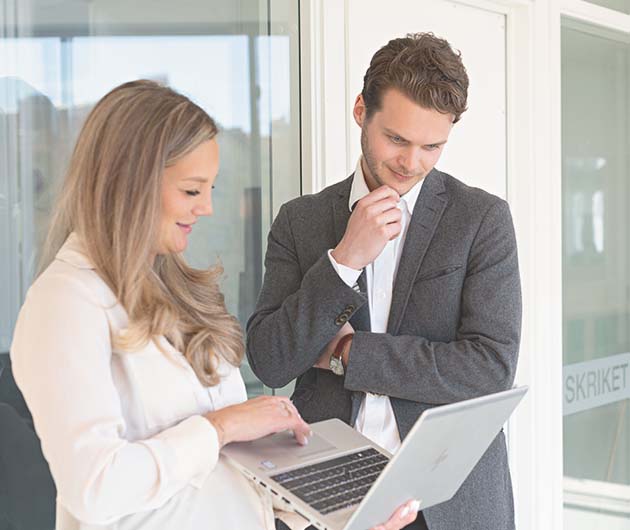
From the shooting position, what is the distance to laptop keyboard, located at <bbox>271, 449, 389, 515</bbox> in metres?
1.32

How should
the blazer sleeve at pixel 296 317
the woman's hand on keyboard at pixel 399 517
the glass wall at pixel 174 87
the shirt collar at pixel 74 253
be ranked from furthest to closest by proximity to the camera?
1. the glass wall at pixel 174 87
2. the blazer sleeve at pixel 296 317
3. the woman's hand on keyboard at pixel 399 517
4. the shirt collar at pixel 74 253

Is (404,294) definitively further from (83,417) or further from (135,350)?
(83,417)

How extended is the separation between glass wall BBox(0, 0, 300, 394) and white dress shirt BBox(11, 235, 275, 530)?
851 millimetres

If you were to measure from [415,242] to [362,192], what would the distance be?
0.16 meters

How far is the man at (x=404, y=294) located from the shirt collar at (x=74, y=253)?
0.53 metres

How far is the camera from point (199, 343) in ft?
4.56

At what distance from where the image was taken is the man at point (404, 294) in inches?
68.2

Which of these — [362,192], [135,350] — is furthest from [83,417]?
[362,192]

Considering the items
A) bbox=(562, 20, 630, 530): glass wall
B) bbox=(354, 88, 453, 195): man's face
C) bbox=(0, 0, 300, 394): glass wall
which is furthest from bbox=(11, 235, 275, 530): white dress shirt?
bbox=(562, 20, 630, 530): glass wall

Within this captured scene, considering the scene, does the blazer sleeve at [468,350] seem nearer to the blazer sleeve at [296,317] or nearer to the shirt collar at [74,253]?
the blazer sleeve at [296,317]

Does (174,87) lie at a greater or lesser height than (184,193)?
greater

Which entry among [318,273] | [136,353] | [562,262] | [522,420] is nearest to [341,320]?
[318,273]

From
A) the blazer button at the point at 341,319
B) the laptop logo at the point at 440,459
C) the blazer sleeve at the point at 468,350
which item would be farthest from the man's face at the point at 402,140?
the laptop logo at the point at 440,459

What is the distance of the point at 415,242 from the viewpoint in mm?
1829
